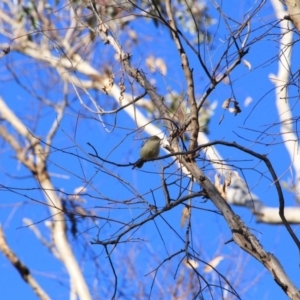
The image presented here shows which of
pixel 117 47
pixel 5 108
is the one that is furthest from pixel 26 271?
pixel 117 47

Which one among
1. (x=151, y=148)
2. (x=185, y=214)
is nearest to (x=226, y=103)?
(x=151, y=148)

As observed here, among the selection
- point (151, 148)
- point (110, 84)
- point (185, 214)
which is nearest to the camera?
point (185, 214)

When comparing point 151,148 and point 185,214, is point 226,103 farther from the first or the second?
point 185,214

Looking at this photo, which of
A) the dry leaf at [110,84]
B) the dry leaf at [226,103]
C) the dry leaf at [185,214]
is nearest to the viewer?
the dry leaf at [185,214]

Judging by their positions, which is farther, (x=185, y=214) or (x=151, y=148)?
(x=151, y=148)

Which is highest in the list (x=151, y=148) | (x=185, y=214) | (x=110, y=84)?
(x=110, y=84)

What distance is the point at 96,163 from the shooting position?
2363 millimetres

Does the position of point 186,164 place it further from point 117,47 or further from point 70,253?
point 70,253

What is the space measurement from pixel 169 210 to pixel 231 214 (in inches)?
7.8

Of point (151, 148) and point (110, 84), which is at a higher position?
point (110, 84)

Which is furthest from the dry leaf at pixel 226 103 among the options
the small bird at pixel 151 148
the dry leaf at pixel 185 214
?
the dry leaf at pixel 185 214

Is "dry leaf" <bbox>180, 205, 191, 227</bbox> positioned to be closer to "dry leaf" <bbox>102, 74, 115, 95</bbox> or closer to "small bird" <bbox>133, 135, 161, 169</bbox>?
"small bird" <bbox>133, 135, 161, 169</bbox>

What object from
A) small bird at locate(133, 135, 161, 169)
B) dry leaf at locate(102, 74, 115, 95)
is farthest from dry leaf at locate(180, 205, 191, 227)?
dry leaf at locate(102, 74, 115, 95)

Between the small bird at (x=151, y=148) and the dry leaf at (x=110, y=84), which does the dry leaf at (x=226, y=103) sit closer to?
the small bird at (x=151, y=148)
